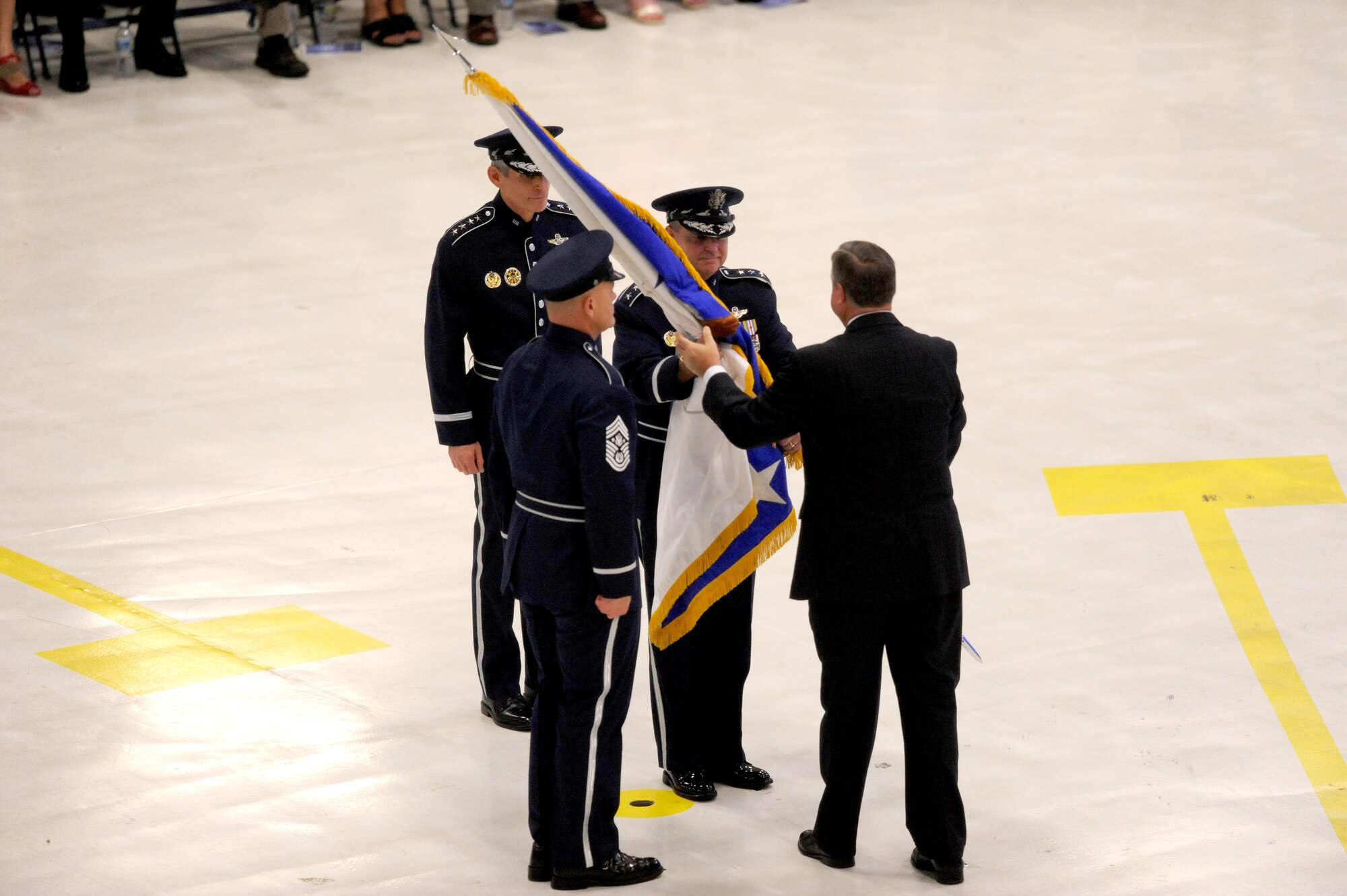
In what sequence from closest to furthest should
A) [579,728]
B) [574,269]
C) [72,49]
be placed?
[574,269] → [579,728] → [72,49]

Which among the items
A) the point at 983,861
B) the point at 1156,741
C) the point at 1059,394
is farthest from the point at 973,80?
the point at 983,861

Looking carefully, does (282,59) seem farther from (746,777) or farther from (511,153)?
(746,777)

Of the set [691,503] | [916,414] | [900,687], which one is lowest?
[900,687]

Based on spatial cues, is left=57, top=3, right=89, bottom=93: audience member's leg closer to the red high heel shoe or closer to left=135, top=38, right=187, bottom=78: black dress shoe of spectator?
the red high heel shoe

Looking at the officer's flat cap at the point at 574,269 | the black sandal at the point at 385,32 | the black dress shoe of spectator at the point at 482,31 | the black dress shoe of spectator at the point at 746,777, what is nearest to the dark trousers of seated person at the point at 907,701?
the black dress shoe of spectator at the point at 746,777

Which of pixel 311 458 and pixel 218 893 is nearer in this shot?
pixel 218 893

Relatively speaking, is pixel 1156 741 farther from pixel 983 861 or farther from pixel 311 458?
pixel 311 458

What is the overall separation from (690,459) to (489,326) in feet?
2.92

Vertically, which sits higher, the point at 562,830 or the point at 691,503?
the point at 691,503

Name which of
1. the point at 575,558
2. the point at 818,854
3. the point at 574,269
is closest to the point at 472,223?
the point at 574,269

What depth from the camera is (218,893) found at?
3.95 m

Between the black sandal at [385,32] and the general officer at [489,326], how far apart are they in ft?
24.3

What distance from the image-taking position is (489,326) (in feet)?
16.2

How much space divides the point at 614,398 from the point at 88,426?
3.78 meters
